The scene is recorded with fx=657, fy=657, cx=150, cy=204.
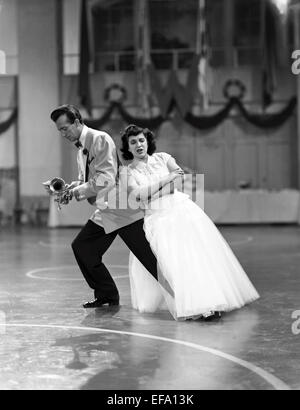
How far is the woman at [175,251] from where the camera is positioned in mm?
5332

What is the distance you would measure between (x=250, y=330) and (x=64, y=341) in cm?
140

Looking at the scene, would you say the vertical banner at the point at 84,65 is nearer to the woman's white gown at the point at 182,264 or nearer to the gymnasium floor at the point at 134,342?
the gymnasium floor at the point at 134,342

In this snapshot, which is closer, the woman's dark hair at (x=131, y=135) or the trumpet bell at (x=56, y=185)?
the trumpet bell at (x=56, y=185)

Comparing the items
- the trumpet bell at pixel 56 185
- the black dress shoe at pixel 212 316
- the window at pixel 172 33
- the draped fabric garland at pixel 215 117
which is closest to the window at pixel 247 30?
the window at pixel 172 33

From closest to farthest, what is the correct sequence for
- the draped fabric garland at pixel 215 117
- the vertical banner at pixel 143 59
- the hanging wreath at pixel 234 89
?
the vertical banner at pixel 143 59 < the draped fabric garland at pixel 215 117 < the hanging wreath at pixel 234 89

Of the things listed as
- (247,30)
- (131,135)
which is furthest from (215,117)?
(131,135)

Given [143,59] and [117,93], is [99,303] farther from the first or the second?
[117,93]

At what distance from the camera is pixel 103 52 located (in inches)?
794

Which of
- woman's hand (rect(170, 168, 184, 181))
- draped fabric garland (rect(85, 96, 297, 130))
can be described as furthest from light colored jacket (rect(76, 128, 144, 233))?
draped fabric garland (rect(85, 96, 297, 130))

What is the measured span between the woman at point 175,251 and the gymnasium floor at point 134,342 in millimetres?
163

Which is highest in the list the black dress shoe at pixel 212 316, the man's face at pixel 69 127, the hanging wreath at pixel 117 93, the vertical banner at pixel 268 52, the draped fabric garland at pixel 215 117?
the vertical banner at pixel 268 52

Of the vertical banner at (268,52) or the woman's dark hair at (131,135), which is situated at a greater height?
the vertical banner at (268,52)
